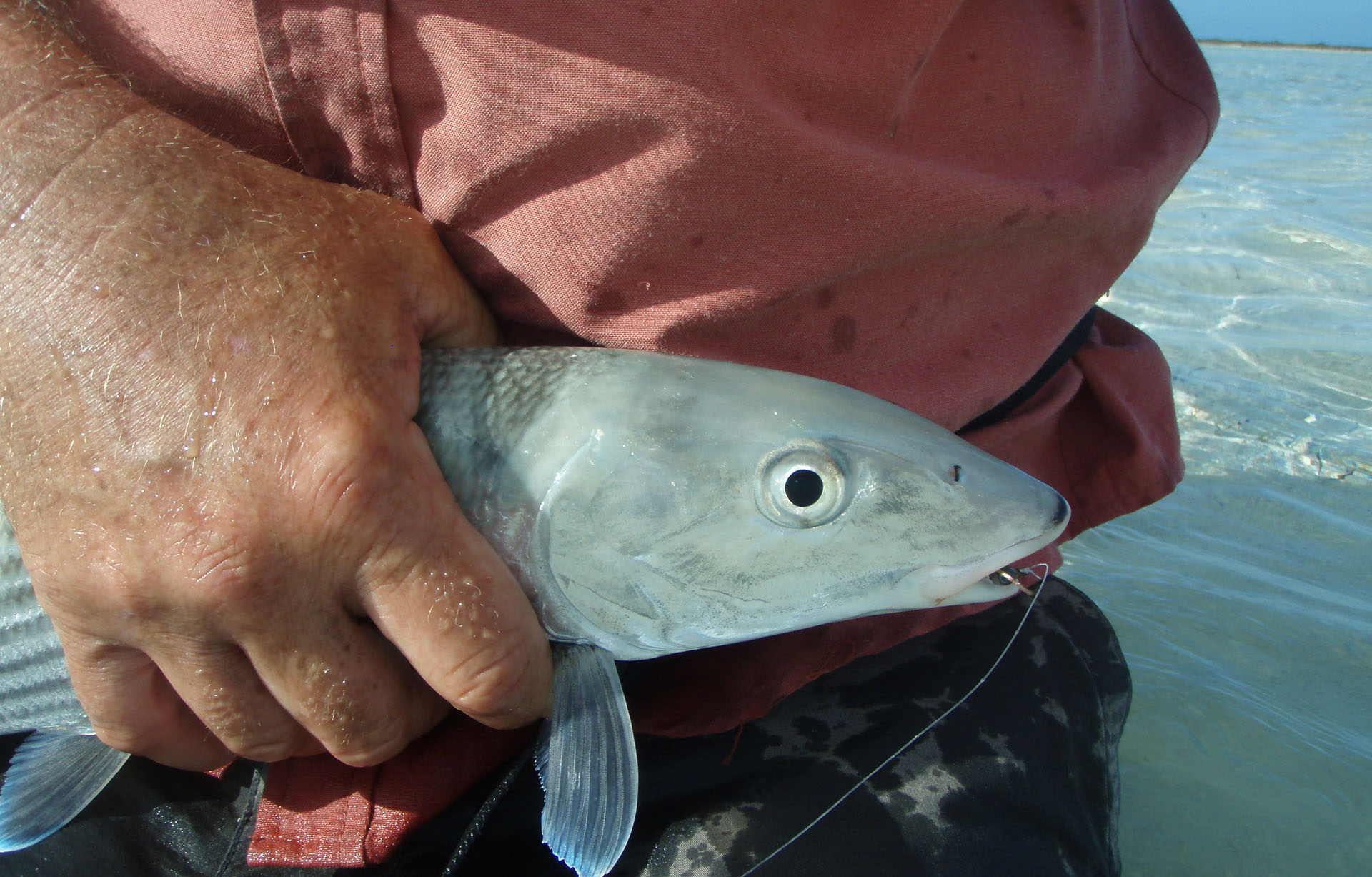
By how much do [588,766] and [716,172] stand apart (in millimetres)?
1005

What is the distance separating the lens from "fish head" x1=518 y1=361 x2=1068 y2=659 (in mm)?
1403

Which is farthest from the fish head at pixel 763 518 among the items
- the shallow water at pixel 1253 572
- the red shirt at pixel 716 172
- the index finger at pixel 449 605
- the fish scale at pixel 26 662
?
the shallow water at pixel 1253 572

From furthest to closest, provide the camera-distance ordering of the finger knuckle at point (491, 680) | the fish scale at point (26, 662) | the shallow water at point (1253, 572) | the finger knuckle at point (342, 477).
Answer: the shallow water at point (1253, 572) → the fish scale at point (26, 662) → the finger knuckle at point (491, 680) → the finger knuckle at point (342, 477)

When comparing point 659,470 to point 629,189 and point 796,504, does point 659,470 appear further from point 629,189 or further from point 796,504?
point 629,189

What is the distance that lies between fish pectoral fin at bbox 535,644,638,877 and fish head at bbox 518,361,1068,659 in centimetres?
10

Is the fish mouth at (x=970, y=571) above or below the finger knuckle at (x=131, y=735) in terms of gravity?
above

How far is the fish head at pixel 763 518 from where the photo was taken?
140cm

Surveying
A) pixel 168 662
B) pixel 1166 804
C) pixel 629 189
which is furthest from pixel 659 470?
pixel 1166 804

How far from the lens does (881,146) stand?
158 centimetres

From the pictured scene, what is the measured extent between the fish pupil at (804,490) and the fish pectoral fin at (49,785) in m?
1.42

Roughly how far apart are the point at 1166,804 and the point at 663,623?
5.37ft

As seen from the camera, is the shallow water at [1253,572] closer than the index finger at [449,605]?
No

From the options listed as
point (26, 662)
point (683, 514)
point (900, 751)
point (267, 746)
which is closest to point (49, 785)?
point (26, 662)

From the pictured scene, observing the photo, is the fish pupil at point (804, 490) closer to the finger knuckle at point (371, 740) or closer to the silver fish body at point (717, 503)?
the silver fish body at point (717, 503)
